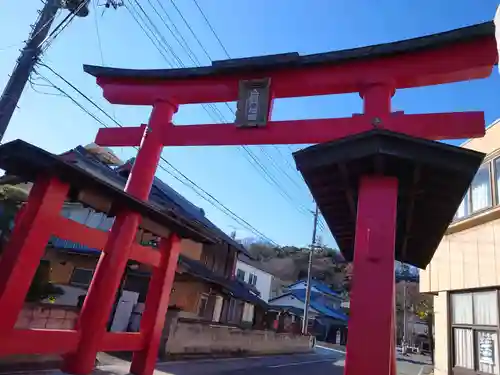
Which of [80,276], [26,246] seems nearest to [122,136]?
[26,246]

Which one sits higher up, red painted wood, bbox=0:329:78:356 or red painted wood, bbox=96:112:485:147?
red painted wood, bbox=96:112:485:147

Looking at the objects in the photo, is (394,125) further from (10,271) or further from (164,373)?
(164,373)

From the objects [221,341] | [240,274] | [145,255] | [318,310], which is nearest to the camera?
[145,255]

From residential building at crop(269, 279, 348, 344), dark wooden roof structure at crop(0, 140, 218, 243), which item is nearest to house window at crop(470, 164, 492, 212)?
dark wooden roof structure at crop(0, 140, 218, 243)

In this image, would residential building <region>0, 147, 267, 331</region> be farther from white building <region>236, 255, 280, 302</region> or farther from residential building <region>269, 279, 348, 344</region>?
residential building <region>269, 279, 348, 344</region>

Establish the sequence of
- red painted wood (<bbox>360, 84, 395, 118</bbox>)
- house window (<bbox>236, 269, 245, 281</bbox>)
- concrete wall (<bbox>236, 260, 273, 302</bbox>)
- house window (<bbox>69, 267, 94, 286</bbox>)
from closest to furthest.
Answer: red painted wood (<bbox>360, 84, 395, 118</bbox>)
house window (<bbox>69, 267, 94, 286</bbox>)
house window (<bbox>236, 269, 245, 281</bbox>)
concrete wall (<bbox>236, 260, 273, 302</bbox>)

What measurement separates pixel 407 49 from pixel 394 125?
1600 mm

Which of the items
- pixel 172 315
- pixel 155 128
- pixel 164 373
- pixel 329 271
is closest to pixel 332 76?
pixel 155 128

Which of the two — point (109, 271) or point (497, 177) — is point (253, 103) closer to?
point (109, 271)

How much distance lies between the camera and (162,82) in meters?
8.88

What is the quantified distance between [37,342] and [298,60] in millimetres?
7062

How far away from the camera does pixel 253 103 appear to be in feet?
25.9

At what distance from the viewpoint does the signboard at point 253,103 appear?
25.3 ft

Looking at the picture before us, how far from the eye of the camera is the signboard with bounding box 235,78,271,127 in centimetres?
770
